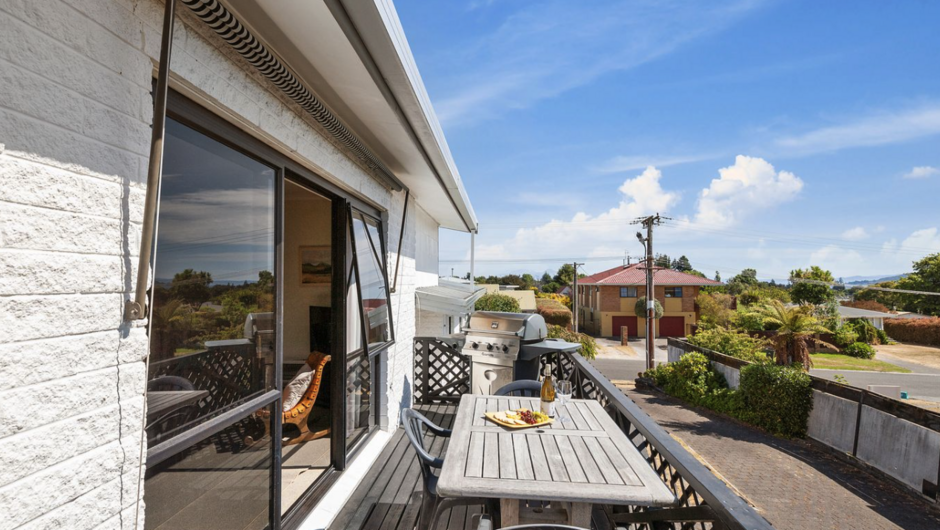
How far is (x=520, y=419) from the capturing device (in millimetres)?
2730

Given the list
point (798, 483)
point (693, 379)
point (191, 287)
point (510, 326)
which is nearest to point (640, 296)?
point (693, 379)

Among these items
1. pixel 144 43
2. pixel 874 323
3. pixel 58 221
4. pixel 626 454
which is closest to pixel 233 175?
pixel 144 43

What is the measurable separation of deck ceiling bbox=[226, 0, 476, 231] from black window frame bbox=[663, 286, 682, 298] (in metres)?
34.4

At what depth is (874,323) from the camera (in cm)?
3144

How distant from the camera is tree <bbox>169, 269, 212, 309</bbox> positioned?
1644 mm

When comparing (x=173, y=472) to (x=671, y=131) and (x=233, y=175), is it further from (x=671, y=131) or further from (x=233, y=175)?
(x=671, y=131)

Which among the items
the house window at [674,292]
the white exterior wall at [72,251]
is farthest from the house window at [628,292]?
the white exterior wall at [72,251]

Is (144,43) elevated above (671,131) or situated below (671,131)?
below

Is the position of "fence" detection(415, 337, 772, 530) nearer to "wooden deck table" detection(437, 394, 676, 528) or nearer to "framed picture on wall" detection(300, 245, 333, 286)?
"wooden deck table" detection(437, 394, 676, 528)

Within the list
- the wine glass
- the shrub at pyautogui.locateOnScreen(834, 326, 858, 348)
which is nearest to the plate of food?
the wine glass

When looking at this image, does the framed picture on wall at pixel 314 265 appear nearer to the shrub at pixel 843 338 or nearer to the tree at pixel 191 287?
the tree at pixel 191 287

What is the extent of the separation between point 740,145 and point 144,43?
56.6 m

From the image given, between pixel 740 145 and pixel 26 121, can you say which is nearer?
pixel 26 121

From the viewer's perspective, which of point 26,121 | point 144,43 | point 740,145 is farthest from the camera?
point 740,145
